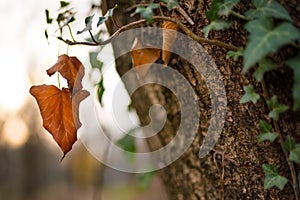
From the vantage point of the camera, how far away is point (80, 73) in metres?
0.83

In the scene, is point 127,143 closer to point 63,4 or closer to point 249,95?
point 63,4

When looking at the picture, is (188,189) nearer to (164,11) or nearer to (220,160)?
(220,160)

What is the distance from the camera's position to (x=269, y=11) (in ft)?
1.99

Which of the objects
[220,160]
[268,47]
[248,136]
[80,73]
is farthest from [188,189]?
[268,47]

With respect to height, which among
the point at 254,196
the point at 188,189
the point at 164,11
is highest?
the point at 164,11

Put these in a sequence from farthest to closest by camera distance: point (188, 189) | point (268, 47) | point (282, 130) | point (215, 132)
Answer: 1. point (188, 189)
2. point (215, 132)
3. point (282, 130)
4. point (268, 47)

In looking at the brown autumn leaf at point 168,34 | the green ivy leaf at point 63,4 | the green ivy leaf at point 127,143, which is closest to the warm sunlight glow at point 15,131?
the green ivy leaf at point 127,143

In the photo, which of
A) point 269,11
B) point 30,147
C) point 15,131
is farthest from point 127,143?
point 30,147

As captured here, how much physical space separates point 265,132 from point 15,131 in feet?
25.2

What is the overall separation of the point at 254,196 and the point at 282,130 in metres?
0.15

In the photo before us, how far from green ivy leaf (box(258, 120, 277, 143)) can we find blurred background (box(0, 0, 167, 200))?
3612 millimetres

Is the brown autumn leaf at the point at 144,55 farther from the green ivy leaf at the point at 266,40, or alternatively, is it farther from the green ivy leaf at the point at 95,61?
the green ivy leaf at the point at 266,40

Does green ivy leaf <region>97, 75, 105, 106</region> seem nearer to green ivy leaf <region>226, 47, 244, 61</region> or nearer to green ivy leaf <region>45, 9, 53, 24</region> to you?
green ivy leaf <region>45, 9, 53, 24</region>

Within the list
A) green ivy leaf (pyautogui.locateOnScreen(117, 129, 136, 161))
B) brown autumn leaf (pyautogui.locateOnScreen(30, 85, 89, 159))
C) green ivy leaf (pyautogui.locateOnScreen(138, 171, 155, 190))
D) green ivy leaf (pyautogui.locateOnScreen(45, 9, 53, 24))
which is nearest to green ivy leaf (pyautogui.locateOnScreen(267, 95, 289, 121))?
brown autumn leaf (pyautogui.locateOnScreen(30, 85, 89, 159))
